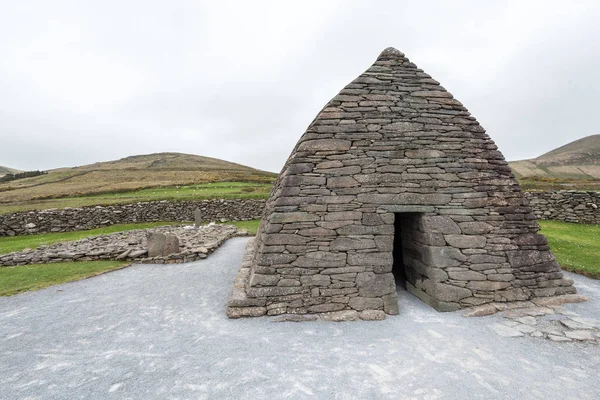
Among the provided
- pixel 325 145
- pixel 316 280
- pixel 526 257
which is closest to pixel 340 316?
pixel 316 280

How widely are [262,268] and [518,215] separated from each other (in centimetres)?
605

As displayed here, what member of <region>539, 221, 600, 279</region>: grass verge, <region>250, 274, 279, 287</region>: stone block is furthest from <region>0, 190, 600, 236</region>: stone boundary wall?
<region>250, 274, 279, 287</region>: stone block

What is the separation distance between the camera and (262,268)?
574cm

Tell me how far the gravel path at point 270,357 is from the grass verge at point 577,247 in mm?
2607

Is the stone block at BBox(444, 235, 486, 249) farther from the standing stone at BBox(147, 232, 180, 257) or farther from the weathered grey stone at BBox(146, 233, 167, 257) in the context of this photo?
the weathered grey stone at BBox(146, 233, 167, 257)

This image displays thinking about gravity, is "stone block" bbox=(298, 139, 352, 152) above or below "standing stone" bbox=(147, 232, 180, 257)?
above

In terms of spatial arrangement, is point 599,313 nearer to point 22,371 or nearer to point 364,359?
point 364,359

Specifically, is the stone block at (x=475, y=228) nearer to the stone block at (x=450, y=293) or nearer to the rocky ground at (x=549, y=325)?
the stone block at (x=450, y=293)

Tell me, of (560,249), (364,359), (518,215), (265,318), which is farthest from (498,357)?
(560,249)

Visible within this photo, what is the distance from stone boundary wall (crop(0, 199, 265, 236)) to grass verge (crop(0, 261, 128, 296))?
12.4 m

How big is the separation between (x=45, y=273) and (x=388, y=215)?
11.6 m

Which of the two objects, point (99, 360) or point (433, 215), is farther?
point (433, 215)

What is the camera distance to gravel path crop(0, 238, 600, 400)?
3619 mm

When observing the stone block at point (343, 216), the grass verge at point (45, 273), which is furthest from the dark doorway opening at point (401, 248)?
the grass verge at point (45, 273)
